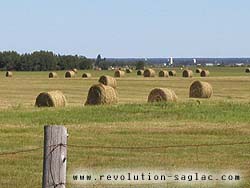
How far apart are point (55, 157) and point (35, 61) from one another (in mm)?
117273

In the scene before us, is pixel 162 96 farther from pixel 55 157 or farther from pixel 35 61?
pixel 35 61

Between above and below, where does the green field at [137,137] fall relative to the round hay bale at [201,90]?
below

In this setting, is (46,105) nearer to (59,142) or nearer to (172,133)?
(172,133)

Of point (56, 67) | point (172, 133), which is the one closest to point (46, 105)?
point (172, 133)

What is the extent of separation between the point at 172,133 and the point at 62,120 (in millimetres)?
4987

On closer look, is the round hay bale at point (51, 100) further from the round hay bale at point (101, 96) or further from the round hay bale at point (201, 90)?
the round hay bale at point (201, 90)

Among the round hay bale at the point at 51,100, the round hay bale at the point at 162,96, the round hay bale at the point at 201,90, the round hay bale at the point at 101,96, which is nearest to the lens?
the round hay bale at the point at 51,100

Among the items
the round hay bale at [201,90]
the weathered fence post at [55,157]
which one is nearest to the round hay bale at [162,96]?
the round hay bale at [201,90]

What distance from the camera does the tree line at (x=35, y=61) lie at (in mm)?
122688

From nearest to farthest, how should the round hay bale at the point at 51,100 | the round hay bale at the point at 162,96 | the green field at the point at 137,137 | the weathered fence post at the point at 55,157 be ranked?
the weathered fence post at the point at 55,157, the green field at the point at 137,137, the round hay bale at the point at 51,100, the round hay bale at the point at 162,96

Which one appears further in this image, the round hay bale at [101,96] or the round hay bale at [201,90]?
the round hay bale at [201,90]

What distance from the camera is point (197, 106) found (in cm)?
2717

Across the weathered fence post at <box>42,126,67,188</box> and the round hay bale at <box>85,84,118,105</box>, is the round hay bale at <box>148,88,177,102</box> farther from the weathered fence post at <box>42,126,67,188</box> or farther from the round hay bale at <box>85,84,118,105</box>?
the weathered fence post at <box>42,126,67,188</box>

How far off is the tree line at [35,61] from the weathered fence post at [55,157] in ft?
383
